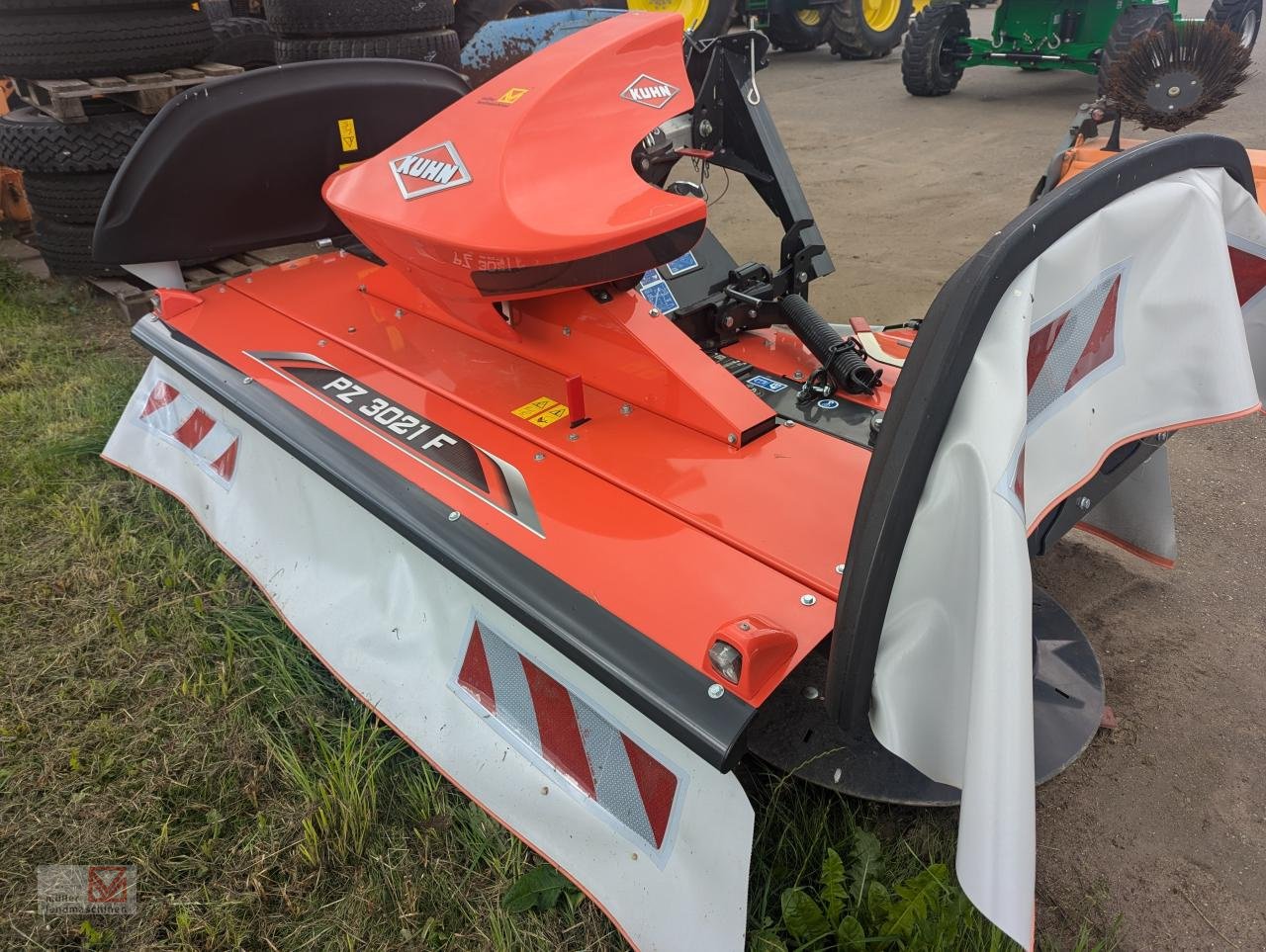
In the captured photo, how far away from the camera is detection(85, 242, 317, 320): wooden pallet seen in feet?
12.5

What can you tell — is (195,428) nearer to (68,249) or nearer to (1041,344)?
(68,249)

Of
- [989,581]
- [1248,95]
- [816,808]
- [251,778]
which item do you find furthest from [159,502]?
[1248,95]

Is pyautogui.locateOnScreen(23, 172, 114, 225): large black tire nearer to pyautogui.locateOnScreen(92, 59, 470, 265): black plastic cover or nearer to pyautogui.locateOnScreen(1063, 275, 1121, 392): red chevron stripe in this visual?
pyautogui.locateOnScreen(92, 59, 470, 265): black plastic cover

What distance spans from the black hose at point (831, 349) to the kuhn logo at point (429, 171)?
0.92 m

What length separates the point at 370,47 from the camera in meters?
3.71

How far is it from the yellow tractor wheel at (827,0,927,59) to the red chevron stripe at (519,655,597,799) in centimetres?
991

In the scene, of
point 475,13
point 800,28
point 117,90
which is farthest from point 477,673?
point 800,28

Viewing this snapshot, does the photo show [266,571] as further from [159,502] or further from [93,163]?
[93,163]

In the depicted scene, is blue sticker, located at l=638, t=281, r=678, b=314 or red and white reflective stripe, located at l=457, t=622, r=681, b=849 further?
blue sticker, located at l=638, t=281, r=678, b=314

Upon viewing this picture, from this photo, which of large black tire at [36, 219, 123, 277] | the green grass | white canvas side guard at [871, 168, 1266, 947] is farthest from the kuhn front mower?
large black tire at [36, 219, 123, 277]

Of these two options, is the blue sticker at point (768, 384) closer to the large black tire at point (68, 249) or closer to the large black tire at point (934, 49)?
the large black tire at point (68, 249)

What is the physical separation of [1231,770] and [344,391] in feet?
7.26

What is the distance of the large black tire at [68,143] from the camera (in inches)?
143

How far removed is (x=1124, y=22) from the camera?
6.29 m
